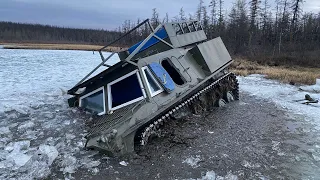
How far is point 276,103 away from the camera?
→ 11.4m

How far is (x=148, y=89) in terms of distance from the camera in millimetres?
6637

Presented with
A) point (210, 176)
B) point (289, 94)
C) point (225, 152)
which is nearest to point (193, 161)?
point (210, 176)

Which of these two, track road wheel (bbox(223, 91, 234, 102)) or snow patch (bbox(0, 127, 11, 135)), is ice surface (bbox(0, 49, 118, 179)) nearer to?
snow patch (bbox(0, 127, 11, 135))

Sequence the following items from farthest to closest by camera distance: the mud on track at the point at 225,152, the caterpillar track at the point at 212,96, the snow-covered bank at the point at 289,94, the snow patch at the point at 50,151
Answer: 1. the snow-covered bank at the point at 289,94
2. the caterpillar track at the point at 212,96
3. the snow patch at the point at 50,151
4. the mud on track at the point at 225,152

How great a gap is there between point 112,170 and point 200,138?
101 inches

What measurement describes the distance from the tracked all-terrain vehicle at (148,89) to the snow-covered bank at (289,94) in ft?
8.72

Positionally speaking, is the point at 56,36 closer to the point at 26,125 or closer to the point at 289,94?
the point at 289,94

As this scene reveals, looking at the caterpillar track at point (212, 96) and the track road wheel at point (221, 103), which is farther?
the track road wheel at point (221, 103)

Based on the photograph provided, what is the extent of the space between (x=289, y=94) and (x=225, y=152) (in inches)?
334

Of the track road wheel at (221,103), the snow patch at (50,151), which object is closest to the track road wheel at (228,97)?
the track road wheel at (221,103)

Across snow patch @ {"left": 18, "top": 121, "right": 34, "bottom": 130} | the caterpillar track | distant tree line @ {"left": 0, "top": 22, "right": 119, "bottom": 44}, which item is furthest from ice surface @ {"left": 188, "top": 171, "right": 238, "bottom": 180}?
distant tree line @ {"left": 0, "top": 22, "right": 119, "bottom": 44}

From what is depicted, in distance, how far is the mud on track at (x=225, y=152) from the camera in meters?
5.39

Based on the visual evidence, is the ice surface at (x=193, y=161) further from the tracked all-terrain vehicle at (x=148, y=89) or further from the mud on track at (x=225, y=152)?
the tracked all-terrain vehicle at (x=148, y=89)

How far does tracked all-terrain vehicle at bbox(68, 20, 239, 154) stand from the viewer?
593cm
